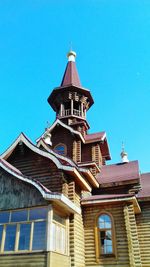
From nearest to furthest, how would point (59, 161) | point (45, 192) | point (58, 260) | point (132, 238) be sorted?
point (58, 260)
point (45, 192)
point (132, 238)
point (59, 161)

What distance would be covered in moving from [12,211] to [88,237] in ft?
13.7

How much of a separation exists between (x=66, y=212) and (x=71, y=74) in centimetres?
1669

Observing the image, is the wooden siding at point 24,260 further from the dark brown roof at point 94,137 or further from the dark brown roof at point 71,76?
the dark brown roof at point 71,76

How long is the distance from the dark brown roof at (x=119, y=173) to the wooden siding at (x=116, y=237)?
2.54 meters

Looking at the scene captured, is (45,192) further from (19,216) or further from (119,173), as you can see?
(119,173)

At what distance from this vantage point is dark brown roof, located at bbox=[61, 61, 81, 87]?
23984mm

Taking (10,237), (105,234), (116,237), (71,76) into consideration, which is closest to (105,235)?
(105,234)

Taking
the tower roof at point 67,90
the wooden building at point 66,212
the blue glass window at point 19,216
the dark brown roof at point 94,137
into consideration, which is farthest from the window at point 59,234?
the tower roof at point 67,90

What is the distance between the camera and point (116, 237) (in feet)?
40.1

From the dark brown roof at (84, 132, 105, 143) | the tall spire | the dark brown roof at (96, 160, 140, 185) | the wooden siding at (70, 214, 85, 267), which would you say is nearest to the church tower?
the dark brown roof at (84, 132, 105, 143)

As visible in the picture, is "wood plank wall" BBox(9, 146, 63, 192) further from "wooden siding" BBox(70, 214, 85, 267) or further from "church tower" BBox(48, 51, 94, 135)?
"church tower" BBox(48, 51, 94, 135)

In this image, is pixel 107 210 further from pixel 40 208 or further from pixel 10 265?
pixel 10 265

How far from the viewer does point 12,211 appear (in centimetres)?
1074

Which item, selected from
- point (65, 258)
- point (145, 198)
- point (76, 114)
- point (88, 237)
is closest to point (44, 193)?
point (65, 258)
